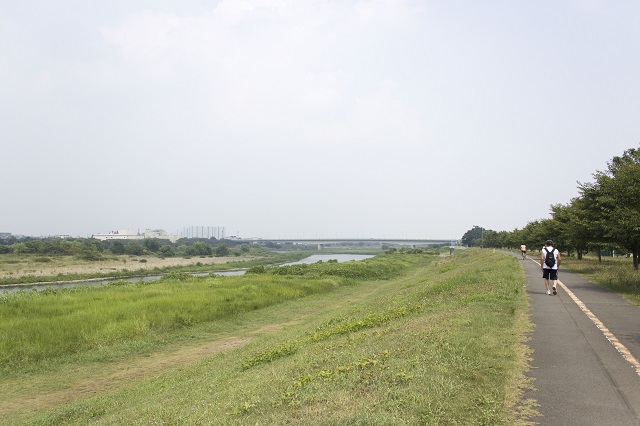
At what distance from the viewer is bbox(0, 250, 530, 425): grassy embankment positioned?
5.64m

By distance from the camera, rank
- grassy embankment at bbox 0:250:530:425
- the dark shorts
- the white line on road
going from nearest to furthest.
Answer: grassy embankment at bbox 0:250:530:425, the white line on road, the dark shorts

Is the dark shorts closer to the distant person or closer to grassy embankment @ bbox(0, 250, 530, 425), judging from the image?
the distant person

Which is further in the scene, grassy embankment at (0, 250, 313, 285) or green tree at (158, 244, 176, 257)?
green tree at (158, 244, 176, 257)

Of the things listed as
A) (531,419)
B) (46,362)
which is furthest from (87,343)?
(531,419)

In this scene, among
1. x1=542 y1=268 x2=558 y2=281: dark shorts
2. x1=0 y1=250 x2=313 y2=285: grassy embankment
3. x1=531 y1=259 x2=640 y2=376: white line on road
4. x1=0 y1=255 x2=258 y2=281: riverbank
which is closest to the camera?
x1=531 y1=259 x2=640 y2=376: white line on road

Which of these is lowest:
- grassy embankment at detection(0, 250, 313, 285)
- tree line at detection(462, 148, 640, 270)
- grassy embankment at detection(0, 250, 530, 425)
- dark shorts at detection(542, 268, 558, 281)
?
grassy embankment at detection(0, 250, 313, 285)

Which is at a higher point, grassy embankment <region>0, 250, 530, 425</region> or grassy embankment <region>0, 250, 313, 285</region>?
grassy embankment <region>0, 250, 530, 425</region>

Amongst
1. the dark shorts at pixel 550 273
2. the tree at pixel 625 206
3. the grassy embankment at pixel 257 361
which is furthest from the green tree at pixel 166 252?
the dark shorts at pixel 550 273

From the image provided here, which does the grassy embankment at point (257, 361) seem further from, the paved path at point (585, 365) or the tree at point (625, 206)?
the tree at point (625, 206)

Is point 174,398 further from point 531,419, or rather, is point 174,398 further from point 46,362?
point 46,362

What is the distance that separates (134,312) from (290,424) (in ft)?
60.4

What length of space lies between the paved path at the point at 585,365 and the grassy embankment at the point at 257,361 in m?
0.37

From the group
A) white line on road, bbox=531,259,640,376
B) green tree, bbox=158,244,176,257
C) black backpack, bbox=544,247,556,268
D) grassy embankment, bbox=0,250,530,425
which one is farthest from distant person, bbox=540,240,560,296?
green tree, bbox=158,244,176,257

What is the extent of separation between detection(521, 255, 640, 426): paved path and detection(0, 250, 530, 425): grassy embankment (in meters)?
0.37
